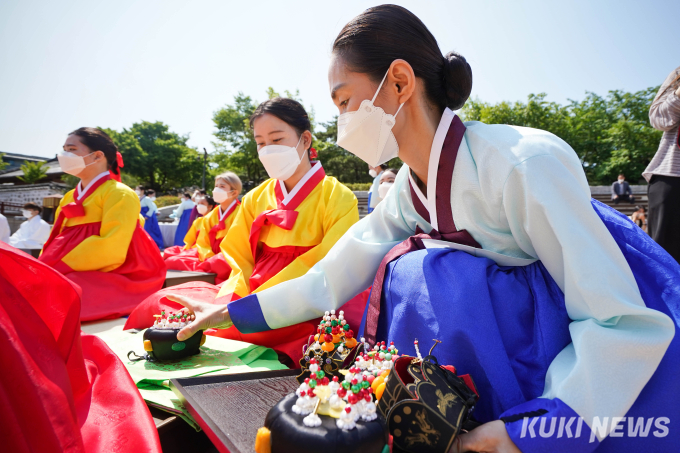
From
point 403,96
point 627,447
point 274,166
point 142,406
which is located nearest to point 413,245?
point 403,96

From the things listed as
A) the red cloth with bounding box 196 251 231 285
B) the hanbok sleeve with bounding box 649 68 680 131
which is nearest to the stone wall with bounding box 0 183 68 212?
the red cloth with bounding box 196 251 231 285

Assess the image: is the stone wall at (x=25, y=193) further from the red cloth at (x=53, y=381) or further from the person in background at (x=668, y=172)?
the person in background at (x=668, y=172)

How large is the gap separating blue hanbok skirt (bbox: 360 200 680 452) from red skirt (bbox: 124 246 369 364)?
0.86 metres

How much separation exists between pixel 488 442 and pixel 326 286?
923 mm

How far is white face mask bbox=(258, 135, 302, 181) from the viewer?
267 centimetres

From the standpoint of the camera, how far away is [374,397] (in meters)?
1.01

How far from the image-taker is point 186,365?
176 cm

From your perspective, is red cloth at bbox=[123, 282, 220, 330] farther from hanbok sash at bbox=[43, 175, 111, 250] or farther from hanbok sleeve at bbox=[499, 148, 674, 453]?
hanbok sleeve at bbox=[499, 148, 674, 453]

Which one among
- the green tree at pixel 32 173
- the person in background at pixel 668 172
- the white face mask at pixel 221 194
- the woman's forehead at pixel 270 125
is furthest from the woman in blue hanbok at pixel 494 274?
the green tree at pixel 32 173

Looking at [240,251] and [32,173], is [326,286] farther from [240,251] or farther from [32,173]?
[32,173]

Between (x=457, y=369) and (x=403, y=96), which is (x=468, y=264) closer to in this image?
(x=457, y=369)

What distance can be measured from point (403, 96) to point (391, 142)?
0.18 m

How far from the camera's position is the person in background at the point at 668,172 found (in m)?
2.50

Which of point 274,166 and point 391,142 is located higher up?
point 391,142
